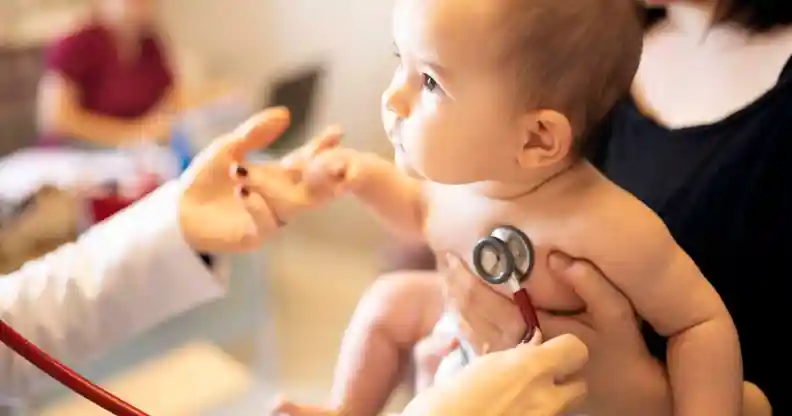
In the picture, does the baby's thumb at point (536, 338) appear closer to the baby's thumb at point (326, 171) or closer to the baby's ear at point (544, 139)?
the baby's ear at point (544, 139)

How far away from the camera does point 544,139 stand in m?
0.67

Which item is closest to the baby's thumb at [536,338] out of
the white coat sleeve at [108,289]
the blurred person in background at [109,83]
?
the white coat sleeve at [108,289]

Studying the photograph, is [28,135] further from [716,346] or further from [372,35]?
[716,346]

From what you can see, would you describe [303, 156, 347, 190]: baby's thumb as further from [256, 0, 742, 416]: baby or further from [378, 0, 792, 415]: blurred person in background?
[378, 0, 792, 415]: blurred person in background

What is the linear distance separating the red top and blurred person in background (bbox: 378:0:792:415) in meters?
1.87

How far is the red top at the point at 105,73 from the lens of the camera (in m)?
2.47

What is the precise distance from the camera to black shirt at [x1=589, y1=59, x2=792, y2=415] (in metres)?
0.85

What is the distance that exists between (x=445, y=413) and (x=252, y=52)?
8.49 ft

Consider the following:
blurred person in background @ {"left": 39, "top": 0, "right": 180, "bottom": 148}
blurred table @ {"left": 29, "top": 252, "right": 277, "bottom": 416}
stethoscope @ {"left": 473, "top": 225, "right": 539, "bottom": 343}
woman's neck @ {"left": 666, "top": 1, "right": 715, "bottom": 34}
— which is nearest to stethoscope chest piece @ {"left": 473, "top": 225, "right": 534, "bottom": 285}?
stethoscope @ {"left": 473, "top": 225, "right": 539, "bottom": 343}

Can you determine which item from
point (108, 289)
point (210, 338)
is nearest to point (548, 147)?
point (108, 289)

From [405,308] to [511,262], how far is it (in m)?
0.18

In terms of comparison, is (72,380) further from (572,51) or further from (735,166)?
(735,166)

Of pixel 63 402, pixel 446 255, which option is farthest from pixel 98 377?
pixel 446 255

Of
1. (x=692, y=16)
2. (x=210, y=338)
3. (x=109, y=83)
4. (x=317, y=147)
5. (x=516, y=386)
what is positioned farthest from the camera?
(x=109, y=83)
